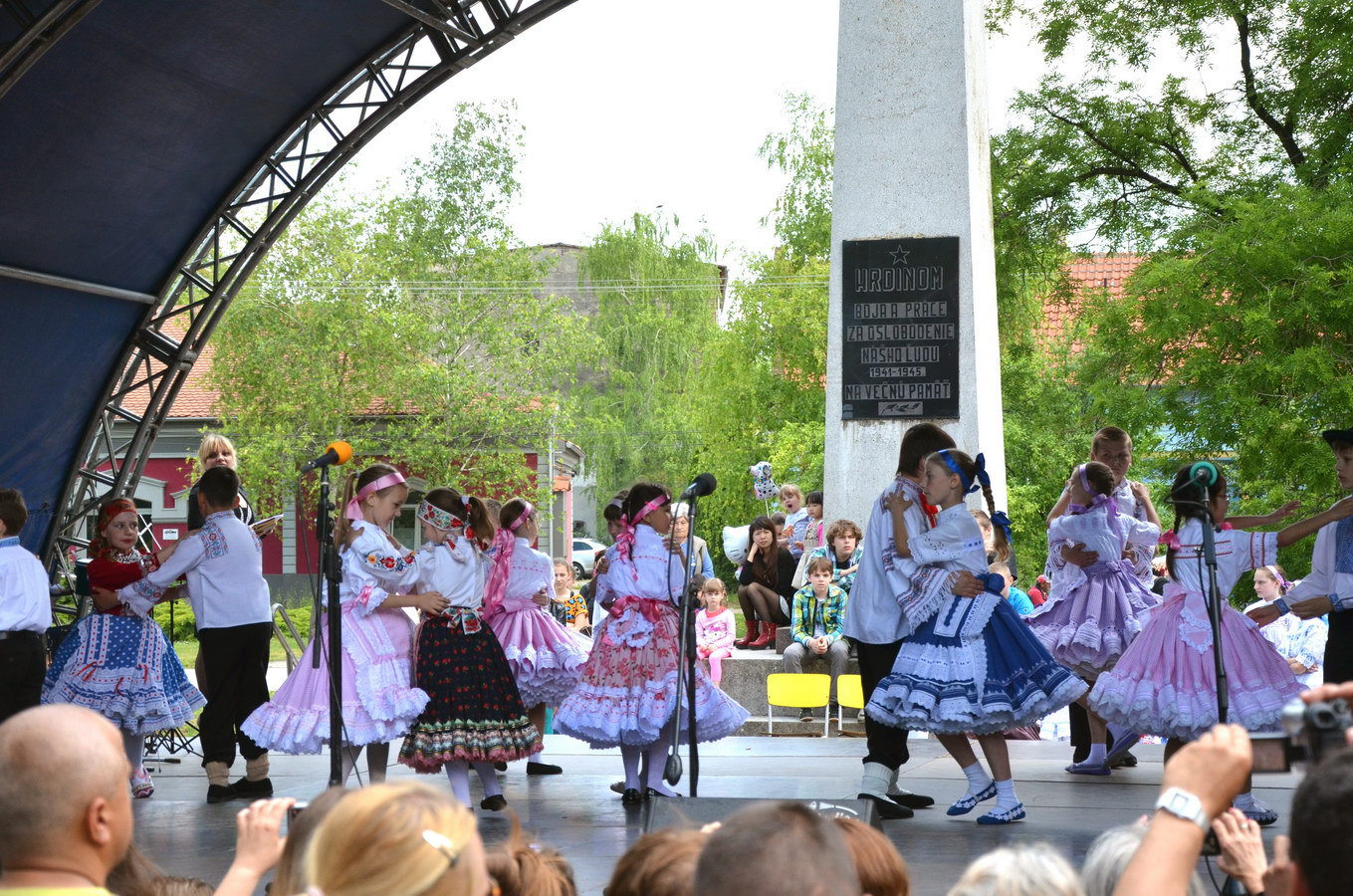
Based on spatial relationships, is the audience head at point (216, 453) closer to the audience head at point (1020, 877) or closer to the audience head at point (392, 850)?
the audience head at point (392, 850)

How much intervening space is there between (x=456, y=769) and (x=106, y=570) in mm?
2399

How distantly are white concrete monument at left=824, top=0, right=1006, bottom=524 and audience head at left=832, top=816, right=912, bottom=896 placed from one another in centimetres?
718

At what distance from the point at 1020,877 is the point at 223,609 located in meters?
6.34

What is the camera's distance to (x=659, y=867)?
2.42 metres

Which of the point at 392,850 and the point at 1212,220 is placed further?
the point at 1212,220

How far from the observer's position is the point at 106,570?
7.85 metres

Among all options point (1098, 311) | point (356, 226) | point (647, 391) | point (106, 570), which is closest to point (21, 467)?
point (106, 570)

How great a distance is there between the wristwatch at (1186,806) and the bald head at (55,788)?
163 cm

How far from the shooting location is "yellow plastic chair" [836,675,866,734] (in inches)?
410

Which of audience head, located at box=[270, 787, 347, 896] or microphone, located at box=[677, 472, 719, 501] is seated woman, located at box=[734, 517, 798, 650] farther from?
audience head, located at box=[270, 787, 347, 896]

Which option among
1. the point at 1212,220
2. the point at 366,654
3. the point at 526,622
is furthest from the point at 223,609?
the point at 1212,220

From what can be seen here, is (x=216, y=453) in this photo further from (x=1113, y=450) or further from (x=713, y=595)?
(x=1113, y=450)

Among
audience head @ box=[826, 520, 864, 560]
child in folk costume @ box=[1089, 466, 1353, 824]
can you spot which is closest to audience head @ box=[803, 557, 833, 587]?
audience head @ box=[826, 520, 864, 560]

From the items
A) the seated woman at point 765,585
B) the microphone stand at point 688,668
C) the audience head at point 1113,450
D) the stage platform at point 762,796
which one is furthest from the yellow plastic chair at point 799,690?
the microphone stand at point 688,668
